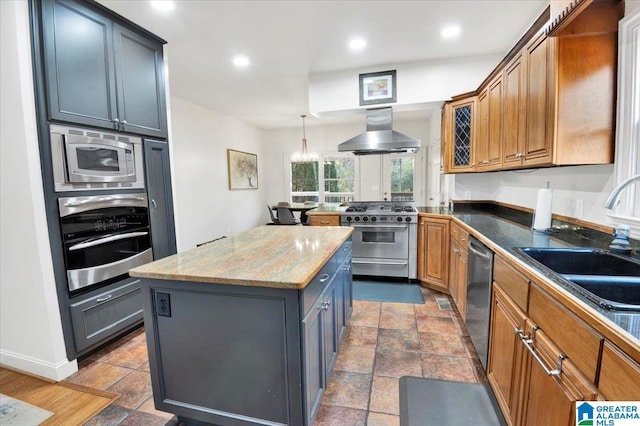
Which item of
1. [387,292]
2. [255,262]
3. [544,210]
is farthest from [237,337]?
[387,292]

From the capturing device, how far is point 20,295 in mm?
2021

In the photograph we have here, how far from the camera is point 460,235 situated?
2773 mm

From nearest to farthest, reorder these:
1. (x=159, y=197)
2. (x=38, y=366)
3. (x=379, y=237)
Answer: (x=38, y=366), (x=159, y=197), (x=379, y=237)

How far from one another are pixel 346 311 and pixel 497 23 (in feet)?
9.43

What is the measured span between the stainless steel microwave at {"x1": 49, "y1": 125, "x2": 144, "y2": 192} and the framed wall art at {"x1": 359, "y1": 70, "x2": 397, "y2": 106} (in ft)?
→ 8.42

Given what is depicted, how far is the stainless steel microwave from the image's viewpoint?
6.47 ft

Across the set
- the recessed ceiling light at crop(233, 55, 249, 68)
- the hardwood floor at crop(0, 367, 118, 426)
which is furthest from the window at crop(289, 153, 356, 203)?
the hardwood floor at crop(0, 367, 118, 426)


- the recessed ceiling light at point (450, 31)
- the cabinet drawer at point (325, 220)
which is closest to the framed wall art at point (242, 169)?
the cabinet drawer at point (325, 220)

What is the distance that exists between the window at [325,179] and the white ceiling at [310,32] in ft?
11.6

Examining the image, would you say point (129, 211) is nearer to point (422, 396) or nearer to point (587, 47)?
point (422, 396)

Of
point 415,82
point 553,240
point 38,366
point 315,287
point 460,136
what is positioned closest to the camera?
point 315,287

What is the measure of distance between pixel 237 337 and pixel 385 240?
8.83 feet

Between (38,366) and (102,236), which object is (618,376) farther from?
(38,366)

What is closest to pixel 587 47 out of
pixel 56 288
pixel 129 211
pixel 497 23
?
pixel 497 23
